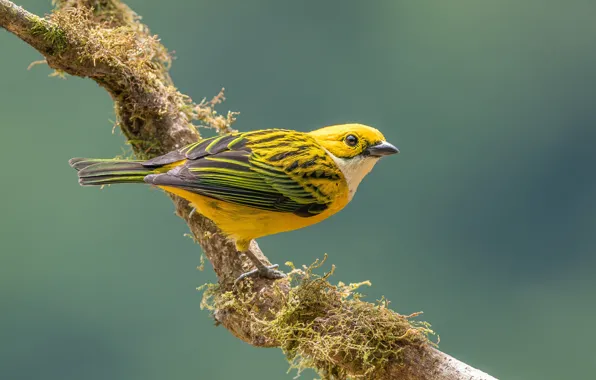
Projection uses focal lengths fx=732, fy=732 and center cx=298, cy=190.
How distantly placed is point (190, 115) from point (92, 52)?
820mm

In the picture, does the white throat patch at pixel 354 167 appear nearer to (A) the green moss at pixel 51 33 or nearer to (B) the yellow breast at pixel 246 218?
(B) the yellow breast at pixel 246 218

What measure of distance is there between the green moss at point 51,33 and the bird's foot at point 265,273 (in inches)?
74.0

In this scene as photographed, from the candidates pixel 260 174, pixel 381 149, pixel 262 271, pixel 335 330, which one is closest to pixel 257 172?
pixel 260 174

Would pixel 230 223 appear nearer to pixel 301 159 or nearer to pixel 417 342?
pixel 301 159

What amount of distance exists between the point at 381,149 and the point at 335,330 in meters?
1.21

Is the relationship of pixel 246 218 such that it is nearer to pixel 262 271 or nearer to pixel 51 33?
pixel 262 271

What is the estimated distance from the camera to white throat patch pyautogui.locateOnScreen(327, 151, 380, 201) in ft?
15.4

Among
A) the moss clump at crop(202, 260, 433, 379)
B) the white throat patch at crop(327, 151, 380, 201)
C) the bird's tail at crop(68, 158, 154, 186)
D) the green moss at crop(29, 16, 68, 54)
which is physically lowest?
the moss clump at crop(202, 260, 433, 379)

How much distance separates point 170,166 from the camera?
452cm

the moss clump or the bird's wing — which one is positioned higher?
the bird's wing

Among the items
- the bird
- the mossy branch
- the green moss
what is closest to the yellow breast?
the bird

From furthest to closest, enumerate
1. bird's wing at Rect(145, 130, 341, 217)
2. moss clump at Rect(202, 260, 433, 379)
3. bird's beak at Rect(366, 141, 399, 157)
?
bird's beak at Rect(366, 141, 399, 157) → bird's wing at Rect(145, 130, 341, 217) → moss clump at Rect(202, 260, 433, 379)

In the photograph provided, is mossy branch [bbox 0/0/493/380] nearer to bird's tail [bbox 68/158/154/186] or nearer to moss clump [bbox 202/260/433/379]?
moss clump [bbox 202/260/433/379]

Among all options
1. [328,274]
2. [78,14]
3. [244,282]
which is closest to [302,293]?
[328,274]
